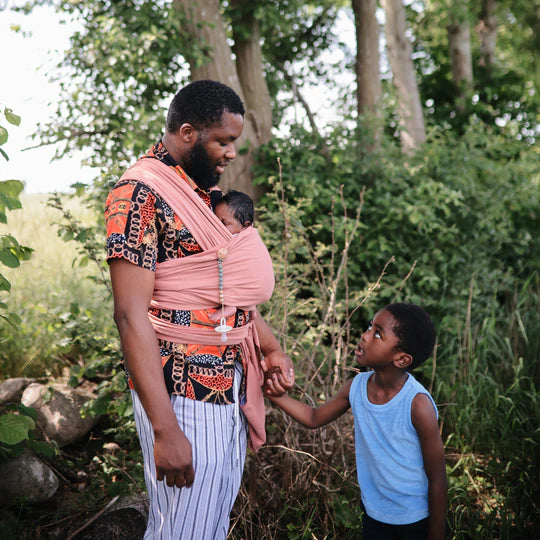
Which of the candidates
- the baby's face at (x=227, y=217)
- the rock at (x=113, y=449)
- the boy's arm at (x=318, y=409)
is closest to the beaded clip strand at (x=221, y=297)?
the baby's face at (x=227, y=217)

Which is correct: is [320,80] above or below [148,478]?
above

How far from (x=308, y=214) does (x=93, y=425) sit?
8.56 ft

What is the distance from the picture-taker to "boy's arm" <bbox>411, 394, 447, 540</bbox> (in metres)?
2.05

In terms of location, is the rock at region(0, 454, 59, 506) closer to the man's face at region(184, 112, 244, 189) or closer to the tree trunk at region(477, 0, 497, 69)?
the man's face at region(184, 112, 244, 189)

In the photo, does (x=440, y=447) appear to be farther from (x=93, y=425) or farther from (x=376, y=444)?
(x=93, y=425)

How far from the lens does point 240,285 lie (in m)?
1.87

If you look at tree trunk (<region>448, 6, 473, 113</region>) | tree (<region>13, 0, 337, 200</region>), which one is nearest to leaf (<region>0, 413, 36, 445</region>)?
tree (<region>13, 0, 337, 200</region>)

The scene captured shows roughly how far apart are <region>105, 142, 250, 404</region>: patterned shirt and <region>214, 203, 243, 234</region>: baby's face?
0.18 metres

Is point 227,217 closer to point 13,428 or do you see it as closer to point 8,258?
point 8,258

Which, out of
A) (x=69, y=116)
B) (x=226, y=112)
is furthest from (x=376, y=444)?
(x=69, y=116)

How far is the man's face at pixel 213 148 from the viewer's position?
1.83m

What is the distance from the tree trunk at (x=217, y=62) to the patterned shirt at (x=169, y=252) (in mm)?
3630

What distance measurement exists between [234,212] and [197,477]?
890mm

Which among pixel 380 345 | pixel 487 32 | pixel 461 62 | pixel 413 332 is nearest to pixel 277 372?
pixel 380 345
